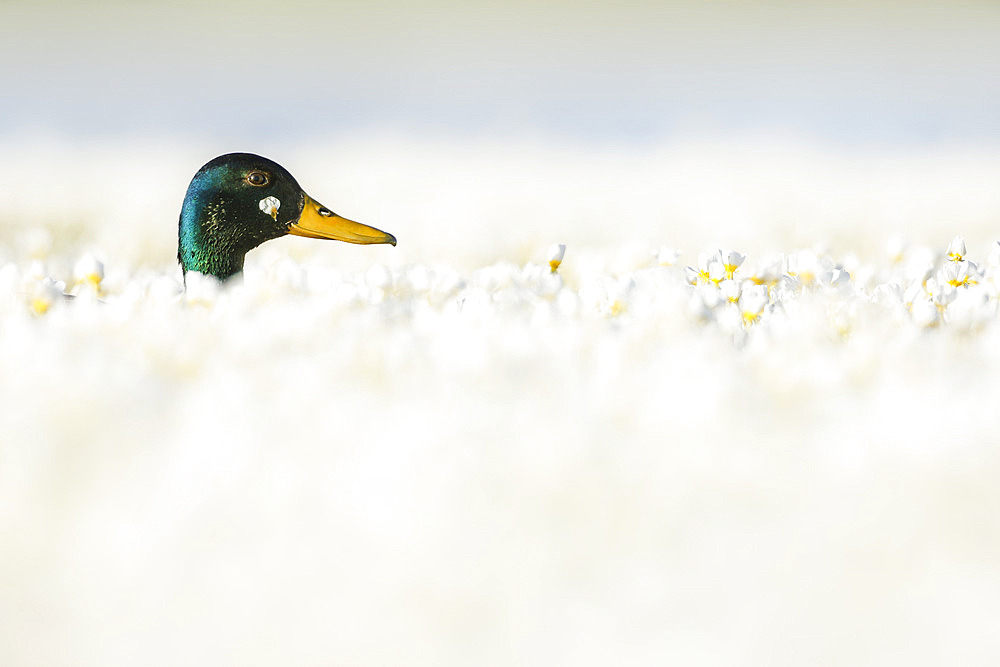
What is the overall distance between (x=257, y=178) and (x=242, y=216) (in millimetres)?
211

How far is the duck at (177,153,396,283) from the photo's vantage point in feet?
15.9

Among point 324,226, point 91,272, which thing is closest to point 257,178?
point 324,226

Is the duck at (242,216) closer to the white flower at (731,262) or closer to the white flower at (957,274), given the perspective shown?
the white flower at (731,262)

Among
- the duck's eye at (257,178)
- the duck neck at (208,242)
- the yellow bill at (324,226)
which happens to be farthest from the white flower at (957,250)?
the duck neck at (208,242)

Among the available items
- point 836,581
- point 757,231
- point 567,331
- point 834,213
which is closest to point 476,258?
point 757,231

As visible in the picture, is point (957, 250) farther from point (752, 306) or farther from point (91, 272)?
point (91, 272)

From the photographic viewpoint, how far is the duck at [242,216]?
484cm

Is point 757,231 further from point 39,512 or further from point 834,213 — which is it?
point 39,512

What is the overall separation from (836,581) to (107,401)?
1.45 m

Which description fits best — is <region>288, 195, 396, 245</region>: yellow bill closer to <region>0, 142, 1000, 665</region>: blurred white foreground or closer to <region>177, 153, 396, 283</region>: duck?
<region>177, 153, 396, 283</region>: duck

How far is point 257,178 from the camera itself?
15.9ft

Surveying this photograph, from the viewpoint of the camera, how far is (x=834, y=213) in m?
7.93

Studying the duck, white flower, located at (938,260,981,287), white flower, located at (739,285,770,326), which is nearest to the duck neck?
the duck

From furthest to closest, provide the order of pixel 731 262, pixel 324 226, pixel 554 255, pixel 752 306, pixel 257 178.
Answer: pixel 324 226
pixel 257 178
pixel 554 255
pixel 731 262
pixel 752 306
